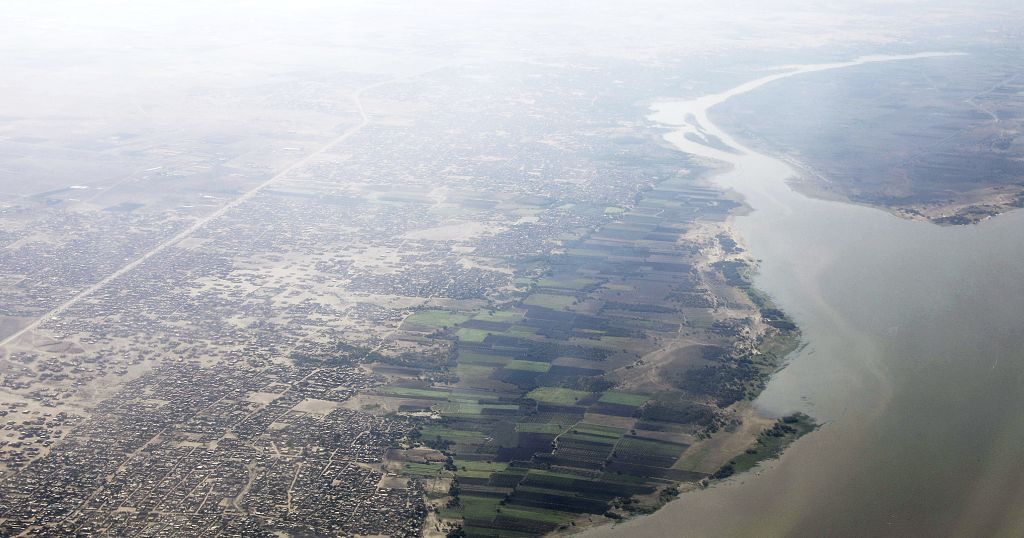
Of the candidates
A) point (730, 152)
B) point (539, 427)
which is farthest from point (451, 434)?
point (730, 152)

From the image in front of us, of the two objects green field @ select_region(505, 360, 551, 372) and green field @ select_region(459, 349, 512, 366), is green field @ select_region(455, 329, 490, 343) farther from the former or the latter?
green field @ select_region(505, 360, 551, 372)

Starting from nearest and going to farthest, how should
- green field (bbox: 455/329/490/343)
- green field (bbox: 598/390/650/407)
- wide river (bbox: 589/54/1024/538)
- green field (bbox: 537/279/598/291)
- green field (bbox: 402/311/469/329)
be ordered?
wide river (bbox: 589/54/1024/538) < green field (bbox: 598/390/650/407) < green field (bbox: 455/329/490/343) < green field (bbox: 402/311/469/329) < green field (bbox: 537/279/598/291)

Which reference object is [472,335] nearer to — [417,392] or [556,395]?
[417,392]

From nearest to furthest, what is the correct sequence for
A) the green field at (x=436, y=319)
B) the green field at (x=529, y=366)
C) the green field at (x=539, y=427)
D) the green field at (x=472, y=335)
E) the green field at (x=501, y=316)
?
1. the green field at (x=539, y=427)
2. the green field at (x=529, y=366)
3. the green field at (x=472, y=335)
4. the green field at (x=436, y=319)
5. the green field at (x=501, y=316)

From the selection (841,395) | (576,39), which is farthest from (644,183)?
(576,39)

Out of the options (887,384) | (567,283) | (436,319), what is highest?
(567,283)

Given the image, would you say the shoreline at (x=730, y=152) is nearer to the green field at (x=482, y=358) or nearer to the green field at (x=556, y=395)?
the green field at (x=556, y=395)

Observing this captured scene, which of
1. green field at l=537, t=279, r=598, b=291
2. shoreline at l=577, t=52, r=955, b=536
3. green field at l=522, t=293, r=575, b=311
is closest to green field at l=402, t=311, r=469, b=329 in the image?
green field at l=522, t=293, r=575, b=311

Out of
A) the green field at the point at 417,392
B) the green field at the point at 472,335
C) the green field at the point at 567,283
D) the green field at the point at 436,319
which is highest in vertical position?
the green field at the point at 567,283

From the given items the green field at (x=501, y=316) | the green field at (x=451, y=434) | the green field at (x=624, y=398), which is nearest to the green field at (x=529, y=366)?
the green field at (x=624, y=398)
